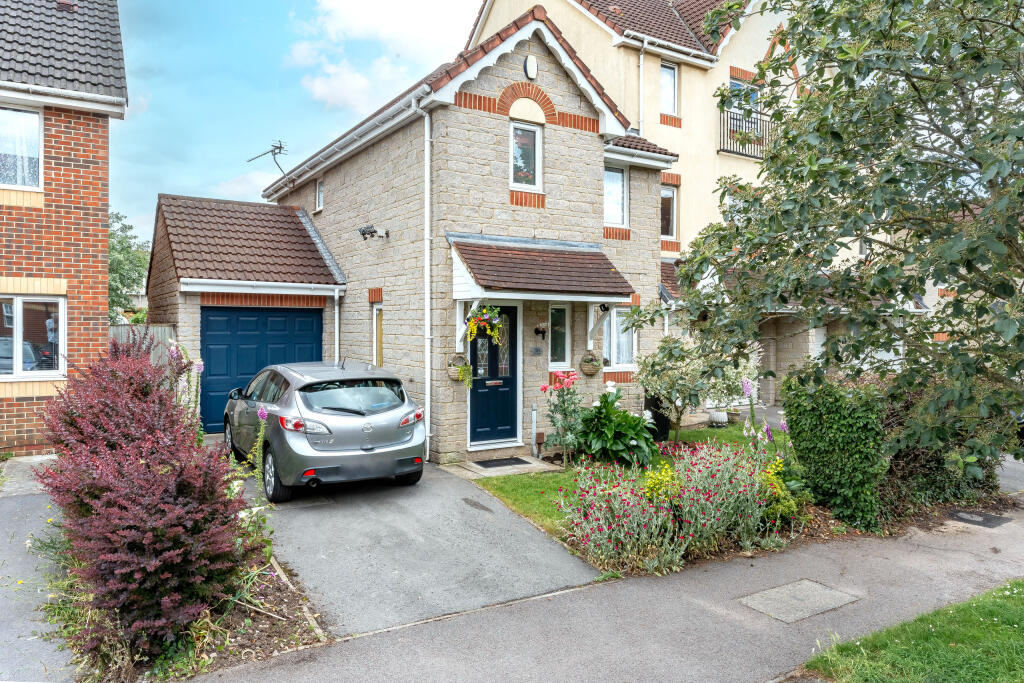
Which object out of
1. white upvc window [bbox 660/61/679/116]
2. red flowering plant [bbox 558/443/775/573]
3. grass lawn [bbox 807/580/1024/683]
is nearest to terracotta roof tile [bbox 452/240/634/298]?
red flowering plant [bbox 558/443/775/573]

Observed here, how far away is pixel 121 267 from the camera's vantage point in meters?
24.1

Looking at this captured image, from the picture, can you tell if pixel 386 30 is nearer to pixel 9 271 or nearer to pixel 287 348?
pixel 287 348

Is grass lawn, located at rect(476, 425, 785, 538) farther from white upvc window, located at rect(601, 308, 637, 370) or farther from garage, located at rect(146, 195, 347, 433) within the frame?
garage, located at rect(146, 195, 347, 433)

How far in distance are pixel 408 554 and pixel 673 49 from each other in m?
14.7

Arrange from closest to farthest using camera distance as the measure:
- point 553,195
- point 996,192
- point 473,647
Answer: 1. point 996,192
2. point 473,647
3. point 553,195

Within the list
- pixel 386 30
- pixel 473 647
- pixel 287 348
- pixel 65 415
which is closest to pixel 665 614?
pixel 473 647

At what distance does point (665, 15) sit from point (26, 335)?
17210 mm

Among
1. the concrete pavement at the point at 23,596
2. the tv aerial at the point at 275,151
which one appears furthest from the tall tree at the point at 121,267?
the concrete pavement at the point at 23,596

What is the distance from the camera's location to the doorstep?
31.5 feet

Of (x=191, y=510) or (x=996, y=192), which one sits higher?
(x=996, y=192)

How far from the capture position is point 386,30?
16.8m

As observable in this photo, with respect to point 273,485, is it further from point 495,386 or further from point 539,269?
point 539,269

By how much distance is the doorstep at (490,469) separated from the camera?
378 inches

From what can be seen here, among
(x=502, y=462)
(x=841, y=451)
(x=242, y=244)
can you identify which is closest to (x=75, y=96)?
(x=242, y=244)
